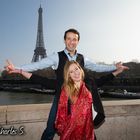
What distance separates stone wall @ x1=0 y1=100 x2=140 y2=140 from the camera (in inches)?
149

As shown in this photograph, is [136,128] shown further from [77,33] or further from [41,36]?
[41,36]

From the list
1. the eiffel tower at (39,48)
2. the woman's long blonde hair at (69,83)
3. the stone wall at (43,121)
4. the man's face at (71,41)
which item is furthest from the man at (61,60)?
the eiffel tower at (39,48)

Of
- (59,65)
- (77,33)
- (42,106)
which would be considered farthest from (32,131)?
(77,33)

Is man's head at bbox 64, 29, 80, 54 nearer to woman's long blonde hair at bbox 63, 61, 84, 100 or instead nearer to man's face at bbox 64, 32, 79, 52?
man's face at bbox 64, 32, 79, 52

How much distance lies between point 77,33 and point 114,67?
534 mm

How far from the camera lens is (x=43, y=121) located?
3926mm

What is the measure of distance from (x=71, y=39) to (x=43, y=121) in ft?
4.00

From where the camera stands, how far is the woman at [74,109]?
9.30 ft

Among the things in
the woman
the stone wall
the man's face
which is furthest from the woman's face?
the stone wall

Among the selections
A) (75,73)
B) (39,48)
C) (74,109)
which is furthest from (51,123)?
(39,48)

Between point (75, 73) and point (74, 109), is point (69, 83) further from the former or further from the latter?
point (74, 109)

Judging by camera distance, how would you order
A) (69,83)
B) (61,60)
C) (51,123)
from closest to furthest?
(69,83), (51,123), (61,60)

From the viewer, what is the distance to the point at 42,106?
396 cm

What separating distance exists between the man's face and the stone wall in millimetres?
980
